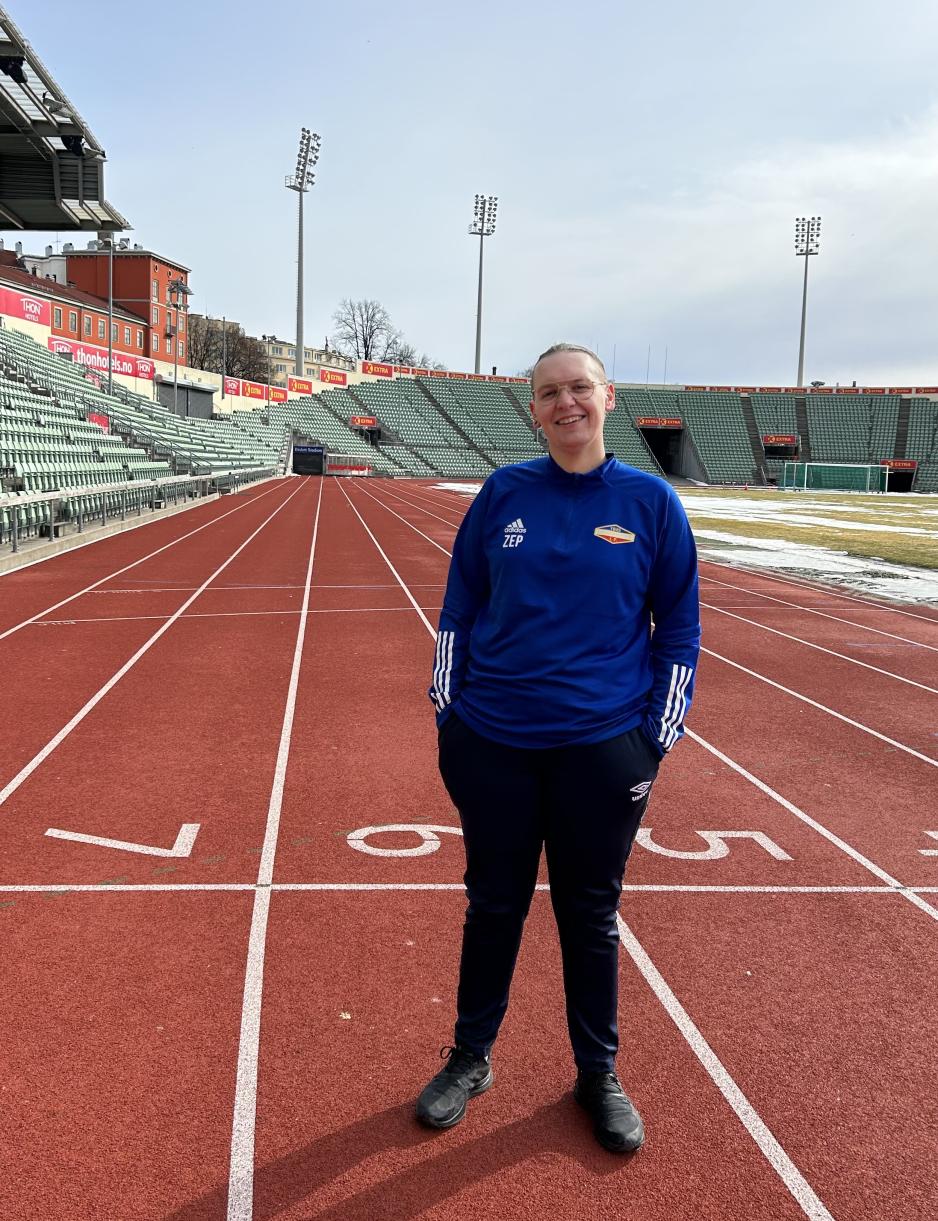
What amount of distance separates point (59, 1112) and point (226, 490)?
32.9 m

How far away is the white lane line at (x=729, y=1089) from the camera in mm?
2212

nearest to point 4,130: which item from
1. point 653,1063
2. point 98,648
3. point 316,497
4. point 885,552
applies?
point 98,648

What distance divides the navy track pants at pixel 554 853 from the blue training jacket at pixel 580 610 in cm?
6

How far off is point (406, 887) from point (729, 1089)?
61.7 inches

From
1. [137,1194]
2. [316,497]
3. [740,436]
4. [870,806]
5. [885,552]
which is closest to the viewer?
[137,1194]

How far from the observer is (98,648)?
816cm

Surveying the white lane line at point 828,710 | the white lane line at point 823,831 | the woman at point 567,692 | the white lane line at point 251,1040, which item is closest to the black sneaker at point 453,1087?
the woman at point 567,692

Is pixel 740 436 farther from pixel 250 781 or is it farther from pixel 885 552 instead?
pixel 250 781

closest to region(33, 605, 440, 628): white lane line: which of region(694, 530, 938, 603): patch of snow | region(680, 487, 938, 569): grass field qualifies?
region(694, 530, 938, 603): patch of snow

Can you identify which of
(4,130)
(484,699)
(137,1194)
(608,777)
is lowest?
(137,1194)

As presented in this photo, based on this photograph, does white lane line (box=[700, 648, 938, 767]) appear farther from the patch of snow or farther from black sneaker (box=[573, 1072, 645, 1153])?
the patch of snow

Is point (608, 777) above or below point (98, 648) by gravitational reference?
above

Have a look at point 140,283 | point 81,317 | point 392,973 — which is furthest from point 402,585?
point 140,283

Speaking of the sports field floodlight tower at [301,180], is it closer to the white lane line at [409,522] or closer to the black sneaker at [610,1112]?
the white lane line at [409,522]
